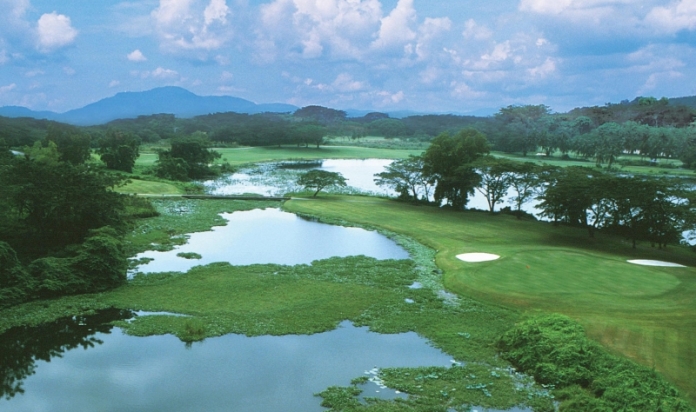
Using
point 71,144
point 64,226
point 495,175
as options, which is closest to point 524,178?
point 495,175

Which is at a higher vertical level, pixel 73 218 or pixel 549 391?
pixel 73 218

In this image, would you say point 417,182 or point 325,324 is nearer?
point 325,324

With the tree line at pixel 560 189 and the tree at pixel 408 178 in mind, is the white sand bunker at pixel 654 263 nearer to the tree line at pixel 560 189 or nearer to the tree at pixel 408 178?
the tree line at pixel 560 189

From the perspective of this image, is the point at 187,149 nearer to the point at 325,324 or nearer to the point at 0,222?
the point at 0,222

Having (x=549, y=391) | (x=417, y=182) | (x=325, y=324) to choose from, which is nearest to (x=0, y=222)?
(x=325, y=324)

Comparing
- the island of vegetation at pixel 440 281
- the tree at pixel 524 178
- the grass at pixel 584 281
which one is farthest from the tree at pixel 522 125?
the grass at pixel 584 281

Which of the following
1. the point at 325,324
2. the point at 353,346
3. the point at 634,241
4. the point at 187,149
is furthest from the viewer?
the point at 187,149

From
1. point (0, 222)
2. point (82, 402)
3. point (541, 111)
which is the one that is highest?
point (541, 111)
